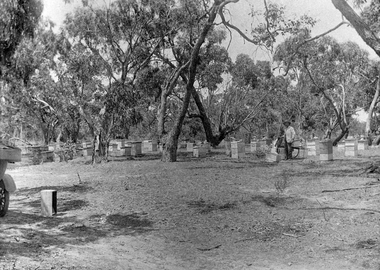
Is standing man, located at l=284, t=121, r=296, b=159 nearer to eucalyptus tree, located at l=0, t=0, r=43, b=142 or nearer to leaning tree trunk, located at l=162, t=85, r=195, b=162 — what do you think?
leaning tree trunk, located at l=162, t=85, r=195, b=162

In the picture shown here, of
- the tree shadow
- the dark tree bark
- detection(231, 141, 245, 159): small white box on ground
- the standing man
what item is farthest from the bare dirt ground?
detection(231, 141, 245, 159): small white box on ground

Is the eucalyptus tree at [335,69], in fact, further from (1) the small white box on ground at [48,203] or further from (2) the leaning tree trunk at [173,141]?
(1) the small white box on ground at [48,203]

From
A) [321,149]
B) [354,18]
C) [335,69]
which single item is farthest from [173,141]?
[335,69]

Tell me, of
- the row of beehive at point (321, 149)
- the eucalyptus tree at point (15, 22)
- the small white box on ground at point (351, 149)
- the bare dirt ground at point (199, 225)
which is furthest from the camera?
the small white box on ground at point (351, 149)

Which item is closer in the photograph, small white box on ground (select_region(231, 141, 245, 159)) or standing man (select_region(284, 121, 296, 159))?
standing man (select_region(284, 121, 296, 159))

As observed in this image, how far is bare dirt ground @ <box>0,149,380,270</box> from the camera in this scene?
16.7 ft

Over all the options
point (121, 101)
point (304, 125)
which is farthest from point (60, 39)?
point (304, 125)

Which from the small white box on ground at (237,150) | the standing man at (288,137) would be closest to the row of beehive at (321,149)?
the small white box on ground at (237,150)

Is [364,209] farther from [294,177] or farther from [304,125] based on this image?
[304,125]

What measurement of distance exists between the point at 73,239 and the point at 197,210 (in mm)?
2743

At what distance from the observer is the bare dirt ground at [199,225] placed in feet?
16.7

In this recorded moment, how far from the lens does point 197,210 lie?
782 cm

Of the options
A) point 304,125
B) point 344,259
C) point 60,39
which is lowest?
→ point 344,259

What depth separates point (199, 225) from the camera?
688 cm
